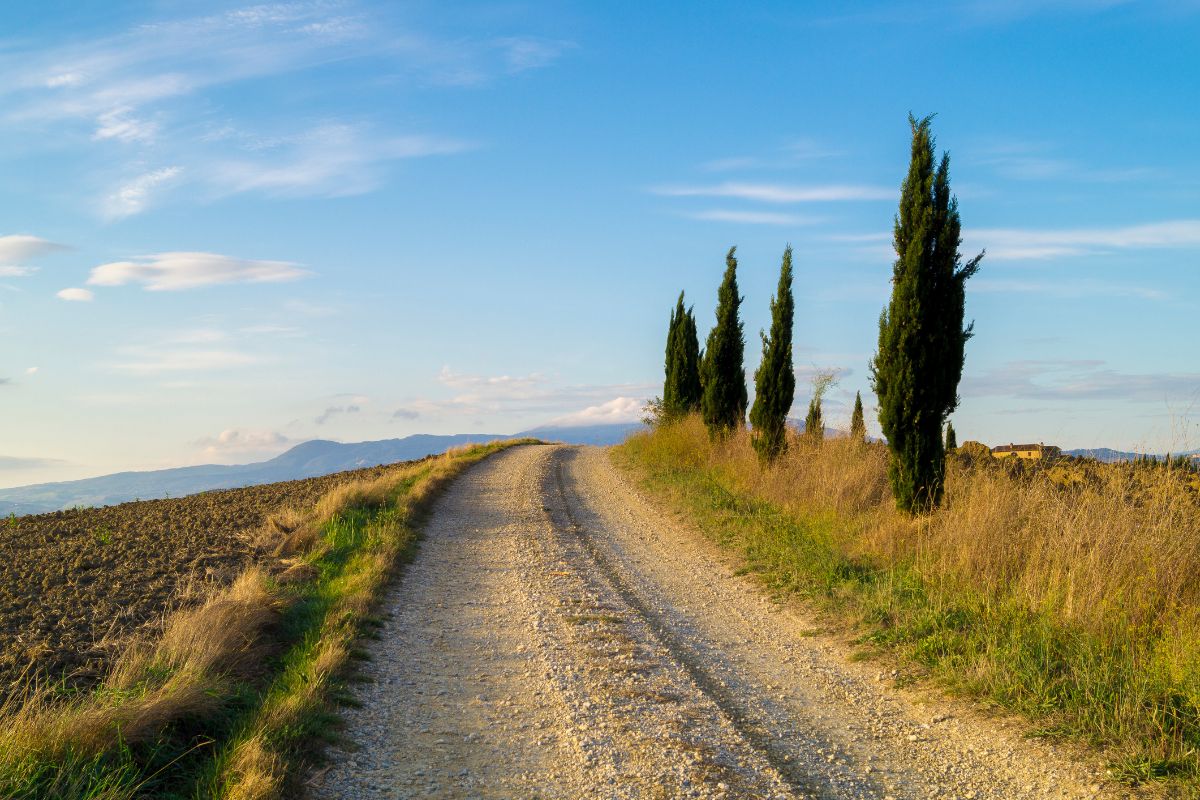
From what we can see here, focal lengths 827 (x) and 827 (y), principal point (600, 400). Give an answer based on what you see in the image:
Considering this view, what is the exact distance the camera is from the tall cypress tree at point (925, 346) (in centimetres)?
1173

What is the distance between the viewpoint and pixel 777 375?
2003 centimetres

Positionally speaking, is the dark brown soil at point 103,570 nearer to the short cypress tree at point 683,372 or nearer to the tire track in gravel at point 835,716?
the tire track in gravel at point 835,716

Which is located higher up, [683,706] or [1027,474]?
[1027,474]

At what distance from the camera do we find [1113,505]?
795 centimetres

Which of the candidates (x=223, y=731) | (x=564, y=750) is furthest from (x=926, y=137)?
(x=223, y=731)

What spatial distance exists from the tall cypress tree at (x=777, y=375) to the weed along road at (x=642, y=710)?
32.5ft

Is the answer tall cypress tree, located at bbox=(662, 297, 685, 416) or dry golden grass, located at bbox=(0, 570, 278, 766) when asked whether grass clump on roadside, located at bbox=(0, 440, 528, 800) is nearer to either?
dry golden grass, located at bbox=(0, 570, 278, 766)

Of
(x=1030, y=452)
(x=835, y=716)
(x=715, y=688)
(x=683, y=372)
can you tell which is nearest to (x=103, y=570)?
(x=715, y=688)

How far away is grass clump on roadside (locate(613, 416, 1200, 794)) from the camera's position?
5541mm

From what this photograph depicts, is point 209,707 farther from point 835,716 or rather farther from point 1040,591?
point 1040,591

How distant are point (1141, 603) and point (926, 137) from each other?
794 centimetres

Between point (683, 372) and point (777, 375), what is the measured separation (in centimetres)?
1391

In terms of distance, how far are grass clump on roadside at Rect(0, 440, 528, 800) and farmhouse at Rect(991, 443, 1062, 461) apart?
1153 cm

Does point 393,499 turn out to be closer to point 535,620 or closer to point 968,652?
point 535,620
